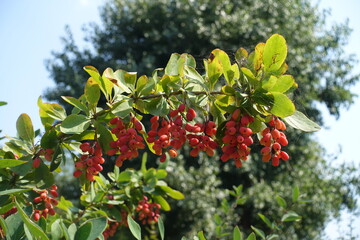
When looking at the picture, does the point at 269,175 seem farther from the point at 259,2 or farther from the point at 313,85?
the point at 259,2

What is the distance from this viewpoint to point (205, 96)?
1062mm

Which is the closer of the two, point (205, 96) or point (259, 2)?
point (205, 96)

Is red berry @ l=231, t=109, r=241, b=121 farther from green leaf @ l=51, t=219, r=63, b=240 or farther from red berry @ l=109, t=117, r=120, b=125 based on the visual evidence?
green leaf @ l=51, t=219, r=63, b=240

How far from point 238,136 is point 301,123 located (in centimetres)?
15

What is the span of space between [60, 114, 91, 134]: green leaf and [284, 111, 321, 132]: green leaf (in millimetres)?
497

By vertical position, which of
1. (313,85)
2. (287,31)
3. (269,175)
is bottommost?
(269,175)

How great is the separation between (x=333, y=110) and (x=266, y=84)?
335 inches

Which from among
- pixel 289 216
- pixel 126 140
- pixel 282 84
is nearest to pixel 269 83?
pixel 282 84

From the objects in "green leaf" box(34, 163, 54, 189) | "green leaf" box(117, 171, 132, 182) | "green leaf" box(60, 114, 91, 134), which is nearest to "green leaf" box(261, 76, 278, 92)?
"green leaf" box(60, 114, 91, 134)

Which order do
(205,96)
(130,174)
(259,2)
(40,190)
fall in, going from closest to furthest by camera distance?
(205,96), (40,190), (130,174), (259,2)

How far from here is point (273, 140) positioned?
1.00 metres

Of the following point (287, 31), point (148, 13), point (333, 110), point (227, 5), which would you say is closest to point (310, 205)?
point (333, 110)

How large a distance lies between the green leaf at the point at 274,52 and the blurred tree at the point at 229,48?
21.2 feet

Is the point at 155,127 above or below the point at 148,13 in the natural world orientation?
above
